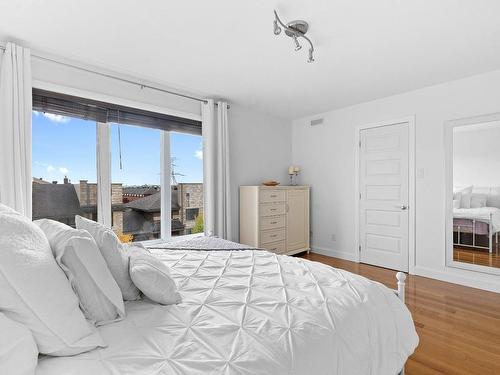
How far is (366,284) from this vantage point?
151 centimetres

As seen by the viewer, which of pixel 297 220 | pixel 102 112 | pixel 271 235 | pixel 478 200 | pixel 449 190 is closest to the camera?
pixel 102 112

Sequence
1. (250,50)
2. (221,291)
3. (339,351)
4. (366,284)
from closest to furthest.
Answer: (339,351) < (221,291) < (366,284) < (250,50)

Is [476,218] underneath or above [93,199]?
underneath

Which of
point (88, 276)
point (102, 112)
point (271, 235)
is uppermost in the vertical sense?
point (102, 112)

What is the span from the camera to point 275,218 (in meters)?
4.16

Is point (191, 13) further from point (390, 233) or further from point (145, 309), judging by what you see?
point (390, 233)

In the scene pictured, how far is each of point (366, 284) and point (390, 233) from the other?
2826mm

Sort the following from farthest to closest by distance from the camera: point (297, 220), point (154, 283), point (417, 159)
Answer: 1. point (297, 220)
2. point (417, 159)
3. point (154, 283)

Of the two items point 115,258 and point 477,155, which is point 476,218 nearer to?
point 477,155

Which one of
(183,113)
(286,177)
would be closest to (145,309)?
(183,113)

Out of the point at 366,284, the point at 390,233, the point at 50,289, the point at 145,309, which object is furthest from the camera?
the point at 390,233

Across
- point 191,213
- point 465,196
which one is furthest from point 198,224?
point 465,196

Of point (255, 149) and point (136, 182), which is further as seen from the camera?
point (255, 149)

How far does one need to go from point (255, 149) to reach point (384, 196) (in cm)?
210
